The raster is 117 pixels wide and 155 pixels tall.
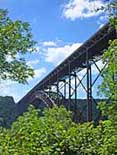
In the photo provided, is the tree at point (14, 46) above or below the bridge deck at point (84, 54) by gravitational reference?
below

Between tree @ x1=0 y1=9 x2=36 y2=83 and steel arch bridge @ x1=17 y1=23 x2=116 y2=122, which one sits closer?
tree @ x1=0 y1=9 x2=36 y2=83

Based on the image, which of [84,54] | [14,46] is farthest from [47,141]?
[84,54]

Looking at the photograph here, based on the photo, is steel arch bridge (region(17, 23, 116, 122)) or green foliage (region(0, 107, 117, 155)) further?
steel arch bridge (region(17, 23, 116, 122))

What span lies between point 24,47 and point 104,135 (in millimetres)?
4383

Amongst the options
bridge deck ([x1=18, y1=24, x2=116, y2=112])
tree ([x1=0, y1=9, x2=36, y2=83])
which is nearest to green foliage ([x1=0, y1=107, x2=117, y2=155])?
Result: tree ([x1=0, y1=9, x2=36, y2=83])

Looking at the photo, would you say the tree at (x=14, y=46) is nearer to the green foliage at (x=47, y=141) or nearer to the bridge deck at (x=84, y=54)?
the green foliage at (x=47, y=141)

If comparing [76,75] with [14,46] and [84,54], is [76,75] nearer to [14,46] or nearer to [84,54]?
[84,54]

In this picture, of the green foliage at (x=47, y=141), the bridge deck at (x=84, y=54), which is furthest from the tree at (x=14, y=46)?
the bridge deck at (x=84, y=54)

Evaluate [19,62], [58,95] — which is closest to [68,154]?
[19,62]

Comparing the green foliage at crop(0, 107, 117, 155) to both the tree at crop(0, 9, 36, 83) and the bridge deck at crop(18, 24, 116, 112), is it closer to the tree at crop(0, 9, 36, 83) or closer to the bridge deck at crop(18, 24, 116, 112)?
the tree at crop(0, 9, 36, 83)

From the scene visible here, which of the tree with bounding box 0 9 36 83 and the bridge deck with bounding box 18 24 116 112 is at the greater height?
the bridge deck with bounding box 18 24 116 112

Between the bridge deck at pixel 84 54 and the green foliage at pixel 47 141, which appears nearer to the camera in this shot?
the green foliage at pixel 47 141

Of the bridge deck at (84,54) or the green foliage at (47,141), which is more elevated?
the bridge deck at (84,54)

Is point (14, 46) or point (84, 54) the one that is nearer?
point (14, 46)
